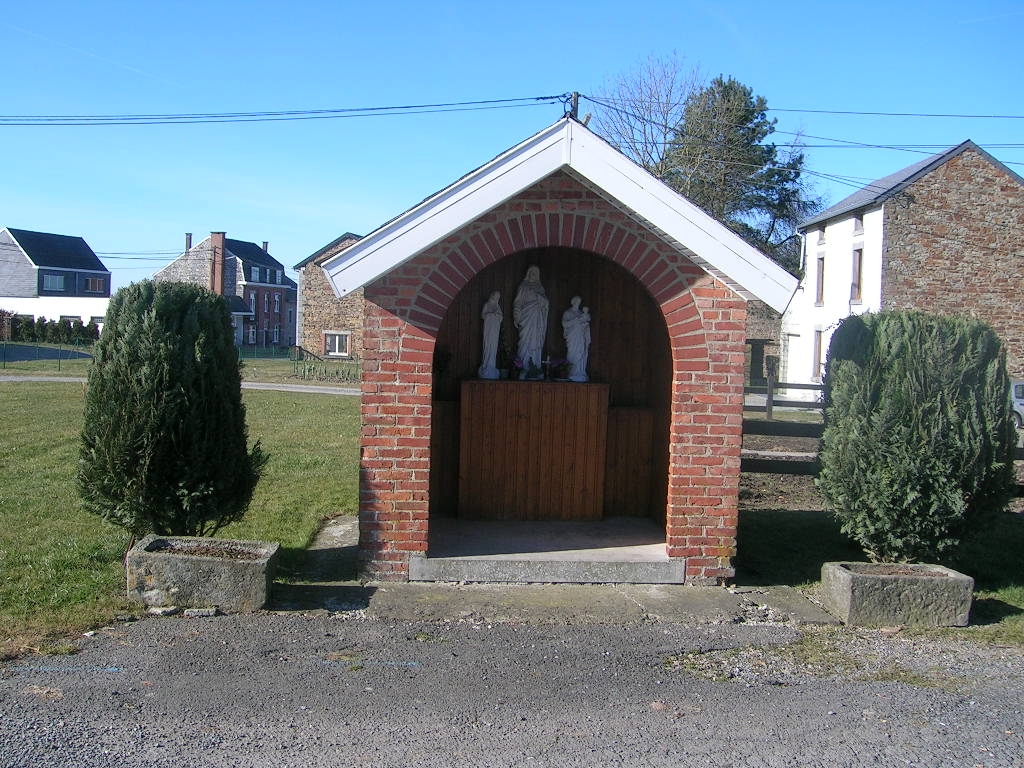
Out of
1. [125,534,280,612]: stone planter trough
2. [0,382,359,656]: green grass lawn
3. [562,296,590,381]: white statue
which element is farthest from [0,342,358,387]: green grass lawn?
[125,534,280,612]: stone planter trough

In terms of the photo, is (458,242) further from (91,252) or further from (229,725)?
(91,252)

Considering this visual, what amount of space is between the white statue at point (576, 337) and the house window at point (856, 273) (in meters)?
22.8

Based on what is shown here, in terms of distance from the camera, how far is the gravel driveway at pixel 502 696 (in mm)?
4258

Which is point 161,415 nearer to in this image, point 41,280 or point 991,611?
point 991,611

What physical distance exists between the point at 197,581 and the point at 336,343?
43064 mm

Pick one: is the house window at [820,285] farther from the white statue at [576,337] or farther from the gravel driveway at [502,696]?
the gravel driveway at [502,696]

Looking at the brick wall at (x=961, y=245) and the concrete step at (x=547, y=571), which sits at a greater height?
the brick wall at (x=961, y=245)

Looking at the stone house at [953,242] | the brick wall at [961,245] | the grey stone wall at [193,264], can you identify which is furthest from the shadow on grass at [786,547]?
the grey stone wall at [193,264]

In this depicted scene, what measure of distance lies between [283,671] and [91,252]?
70680 millimetres

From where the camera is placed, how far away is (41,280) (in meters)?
63.4

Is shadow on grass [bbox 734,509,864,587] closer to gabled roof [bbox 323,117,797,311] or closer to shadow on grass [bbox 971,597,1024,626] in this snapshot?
shadow on grass [bbox 971,597,1024,626]

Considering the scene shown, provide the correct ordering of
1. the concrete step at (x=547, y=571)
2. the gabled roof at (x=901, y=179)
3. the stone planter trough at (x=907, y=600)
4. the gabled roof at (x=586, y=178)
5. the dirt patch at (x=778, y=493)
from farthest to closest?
1. the gabled roof at (x=901, y=179)
2. the dirt patch at (x=778, y=493)
3. the concrete step at (x=547, y=571)
4. the gabled roof at (x=586, y=178)
5. the stone planter trough at (x=907, y=600)

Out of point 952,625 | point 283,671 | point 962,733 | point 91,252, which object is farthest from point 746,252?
point 91,252

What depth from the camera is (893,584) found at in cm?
637
